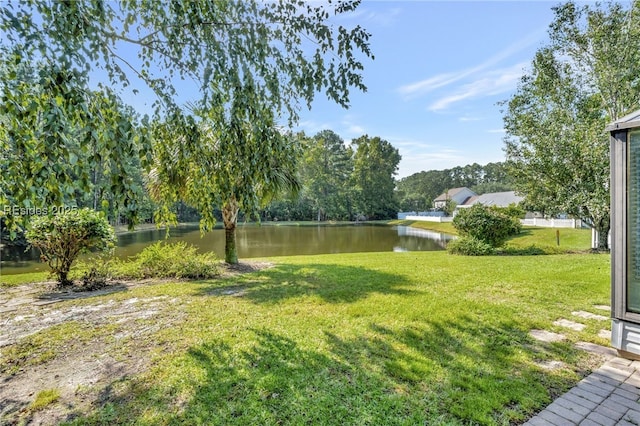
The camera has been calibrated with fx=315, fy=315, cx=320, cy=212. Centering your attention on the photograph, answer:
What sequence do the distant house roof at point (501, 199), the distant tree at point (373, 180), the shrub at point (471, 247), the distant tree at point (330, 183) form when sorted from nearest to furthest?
the shrub at point (471, 247), the distant house roof at point (501, 199), the distant tree at point (330, 183), the distant tree at point (373, 180)

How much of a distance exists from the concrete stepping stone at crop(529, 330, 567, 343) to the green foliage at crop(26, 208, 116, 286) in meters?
6.01

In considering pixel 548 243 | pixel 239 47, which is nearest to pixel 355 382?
pixel 239 47

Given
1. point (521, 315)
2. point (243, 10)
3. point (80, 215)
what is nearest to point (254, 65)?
point (243, 10)

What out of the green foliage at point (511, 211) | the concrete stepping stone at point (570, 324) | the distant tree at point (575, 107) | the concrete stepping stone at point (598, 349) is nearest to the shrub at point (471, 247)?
the green foliage at point (511, 211)

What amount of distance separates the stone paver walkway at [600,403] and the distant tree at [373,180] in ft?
120

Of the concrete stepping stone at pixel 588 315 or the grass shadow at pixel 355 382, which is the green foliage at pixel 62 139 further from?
the concrete stepping stone at pixel 588 315

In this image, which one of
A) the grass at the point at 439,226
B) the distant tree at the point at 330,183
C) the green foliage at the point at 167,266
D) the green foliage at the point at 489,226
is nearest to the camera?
the green foliage at the point at 167,266

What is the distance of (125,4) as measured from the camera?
7.63ft

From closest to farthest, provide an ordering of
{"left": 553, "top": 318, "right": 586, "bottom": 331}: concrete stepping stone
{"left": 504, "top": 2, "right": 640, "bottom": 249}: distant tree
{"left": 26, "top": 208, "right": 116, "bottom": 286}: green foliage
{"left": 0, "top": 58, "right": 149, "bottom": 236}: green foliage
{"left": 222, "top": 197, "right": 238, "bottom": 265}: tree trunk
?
{"left": 0, "top": 58, "right": 149, "bottom": 236}: green foliage
{"left": 553, "top": 318, "right": 586, "bottom": 331}: concrete stepping stone
{"left": 26, "top": 208, "right": 116, "bottom": 286}: green foliage
{"left": 222, "top": 197, "right": 238, "bottom": 265}: tree trunk
{"left": 504, "top": 2, "right": 640, "bottom": 249}: distant tree

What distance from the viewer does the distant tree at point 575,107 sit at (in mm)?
9258

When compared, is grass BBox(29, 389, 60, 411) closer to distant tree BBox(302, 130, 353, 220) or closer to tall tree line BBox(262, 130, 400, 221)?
distant tree BBox(302, 130, 353, 220)

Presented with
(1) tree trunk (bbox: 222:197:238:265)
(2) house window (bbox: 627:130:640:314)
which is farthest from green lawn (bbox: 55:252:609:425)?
(1) tree trunk (bbox: 222:197:238:265)

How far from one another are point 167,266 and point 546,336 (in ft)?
20.4

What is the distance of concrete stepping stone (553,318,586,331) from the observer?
336 centimetres
